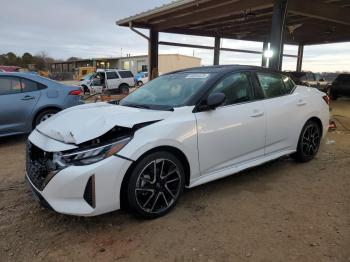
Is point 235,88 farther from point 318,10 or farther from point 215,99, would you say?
point 318,10

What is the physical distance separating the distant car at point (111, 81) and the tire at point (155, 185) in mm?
20564

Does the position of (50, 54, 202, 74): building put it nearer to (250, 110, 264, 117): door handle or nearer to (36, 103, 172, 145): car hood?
(250, 110, 264, 117): door handle

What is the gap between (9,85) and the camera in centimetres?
655

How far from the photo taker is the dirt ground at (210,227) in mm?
2779

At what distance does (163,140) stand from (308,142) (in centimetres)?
281

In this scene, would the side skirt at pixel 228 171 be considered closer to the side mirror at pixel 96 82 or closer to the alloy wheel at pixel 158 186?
the alloy wheel at pixel 158 186

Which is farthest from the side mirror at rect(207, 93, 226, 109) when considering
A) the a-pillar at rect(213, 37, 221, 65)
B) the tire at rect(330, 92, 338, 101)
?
the tire at rect(330, 92, 338, 101)

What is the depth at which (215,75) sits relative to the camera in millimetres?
3986

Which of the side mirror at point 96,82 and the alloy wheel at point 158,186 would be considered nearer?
the alloy wheel at point 158,186

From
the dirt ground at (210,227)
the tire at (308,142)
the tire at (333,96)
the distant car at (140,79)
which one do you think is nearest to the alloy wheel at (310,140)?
the tire at (308,142)

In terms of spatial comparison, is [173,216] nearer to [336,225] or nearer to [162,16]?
[336,225]

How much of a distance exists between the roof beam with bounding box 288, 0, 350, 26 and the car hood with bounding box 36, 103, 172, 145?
7350mm

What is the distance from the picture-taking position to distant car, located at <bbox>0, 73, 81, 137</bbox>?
6373mm

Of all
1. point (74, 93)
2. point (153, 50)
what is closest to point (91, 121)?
point (74, 93)
